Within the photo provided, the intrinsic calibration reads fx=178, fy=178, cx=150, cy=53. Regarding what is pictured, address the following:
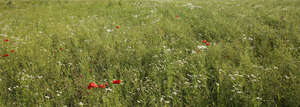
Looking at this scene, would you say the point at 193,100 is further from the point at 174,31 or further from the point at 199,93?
the point at 174,31

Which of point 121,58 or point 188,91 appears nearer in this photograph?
point 188,91

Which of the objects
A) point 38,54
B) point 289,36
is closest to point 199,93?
point 289,36

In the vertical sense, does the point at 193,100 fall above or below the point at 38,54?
below

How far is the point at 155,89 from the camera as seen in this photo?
232cm

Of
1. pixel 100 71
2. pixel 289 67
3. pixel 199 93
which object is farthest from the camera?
pixel 100 71

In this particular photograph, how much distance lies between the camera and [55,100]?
2.32 metres

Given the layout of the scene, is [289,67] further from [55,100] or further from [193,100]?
[55,100]

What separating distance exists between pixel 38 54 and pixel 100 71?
5.06ft

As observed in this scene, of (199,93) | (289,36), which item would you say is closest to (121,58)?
(199,93)

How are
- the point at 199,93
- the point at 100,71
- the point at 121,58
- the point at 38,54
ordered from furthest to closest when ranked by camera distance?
1. the point at 38,54
2. the point at 121,58
3. the point at 100,71
4. the point at 199,93

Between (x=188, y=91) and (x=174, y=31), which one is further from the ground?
(x=174, y=31)

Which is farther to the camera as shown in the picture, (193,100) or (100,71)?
(100,71)

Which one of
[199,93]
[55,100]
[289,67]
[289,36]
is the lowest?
[55,100]

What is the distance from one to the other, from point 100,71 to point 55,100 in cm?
80
